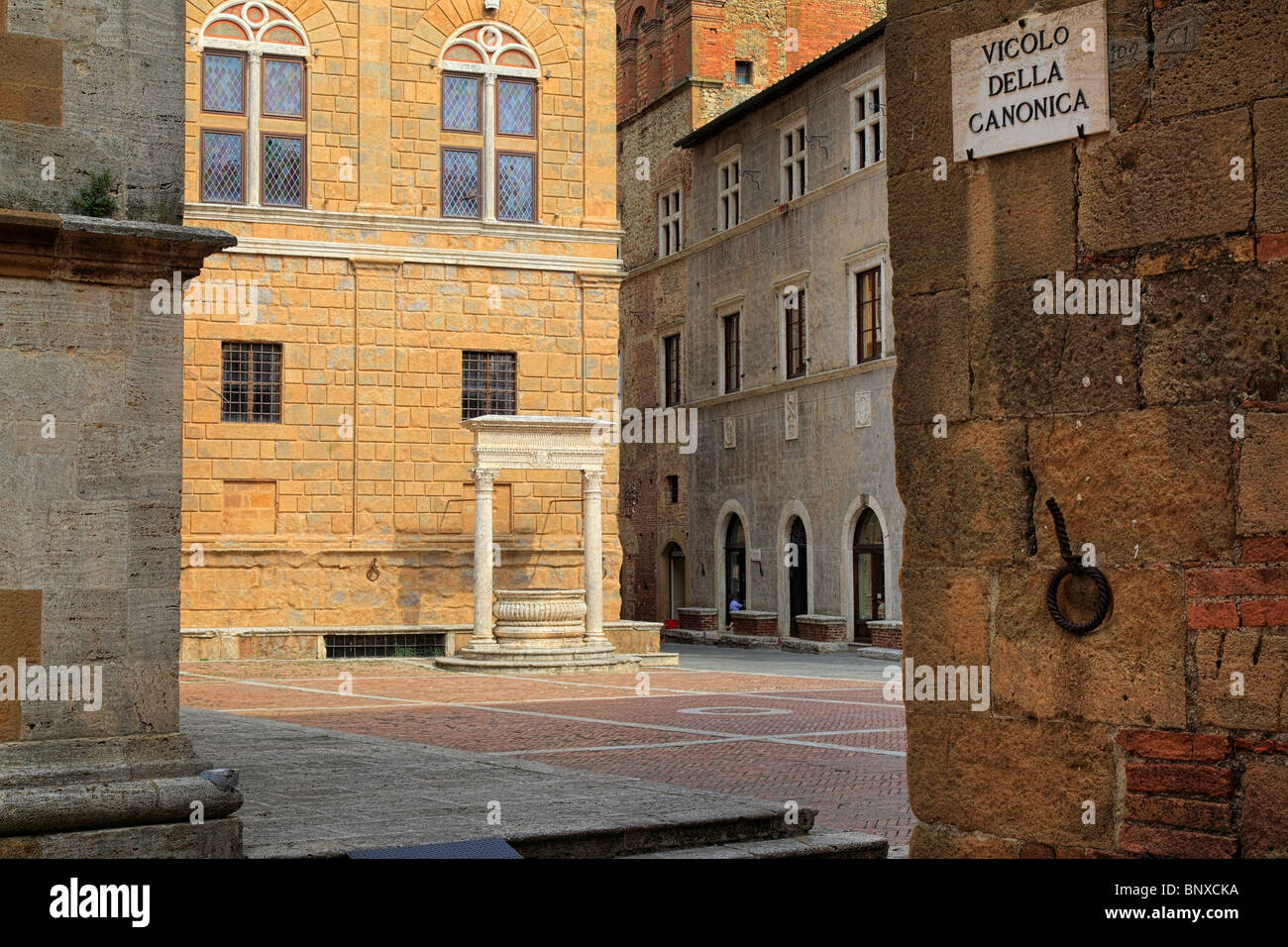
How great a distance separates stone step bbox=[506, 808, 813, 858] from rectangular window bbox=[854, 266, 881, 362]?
23.9 metres

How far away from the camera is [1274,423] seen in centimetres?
513

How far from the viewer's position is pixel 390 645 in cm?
2802

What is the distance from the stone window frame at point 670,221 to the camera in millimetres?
42875

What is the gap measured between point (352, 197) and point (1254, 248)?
24.5m

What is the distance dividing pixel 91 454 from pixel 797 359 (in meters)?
30.2

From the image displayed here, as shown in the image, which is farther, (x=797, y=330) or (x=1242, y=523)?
(x=797, y=330)

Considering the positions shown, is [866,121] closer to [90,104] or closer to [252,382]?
[252,382]

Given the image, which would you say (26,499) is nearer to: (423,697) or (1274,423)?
(1274,423)

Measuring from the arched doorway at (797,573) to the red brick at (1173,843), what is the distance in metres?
29.5

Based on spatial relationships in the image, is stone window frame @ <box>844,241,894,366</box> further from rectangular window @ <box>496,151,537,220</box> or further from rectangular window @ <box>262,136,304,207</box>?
rectangular window @ <box>262,136,304,207</box>

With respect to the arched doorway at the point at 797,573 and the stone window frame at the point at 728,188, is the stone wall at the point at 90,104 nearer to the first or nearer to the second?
the arched doorway at the point at 797,573

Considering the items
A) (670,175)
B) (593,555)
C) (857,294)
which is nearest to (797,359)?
(857,294)

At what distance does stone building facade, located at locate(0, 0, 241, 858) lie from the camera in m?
6.13
